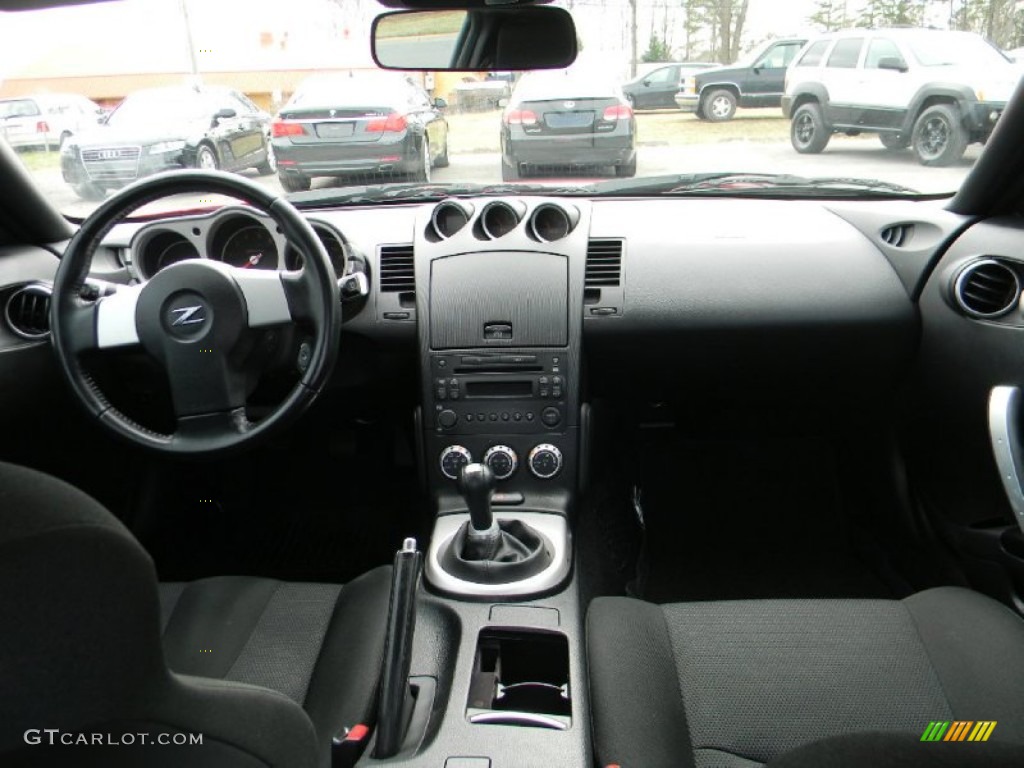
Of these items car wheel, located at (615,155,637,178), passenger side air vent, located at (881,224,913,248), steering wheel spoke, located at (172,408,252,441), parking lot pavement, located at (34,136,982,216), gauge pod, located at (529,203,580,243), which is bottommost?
steering wheel spoke, located at (172,408,252,441)

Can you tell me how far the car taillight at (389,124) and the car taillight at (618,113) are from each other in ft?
2.44

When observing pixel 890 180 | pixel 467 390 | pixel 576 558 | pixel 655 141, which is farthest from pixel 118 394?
pixel 890 180

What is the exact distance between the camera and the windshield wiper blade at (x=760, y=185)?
2.97m

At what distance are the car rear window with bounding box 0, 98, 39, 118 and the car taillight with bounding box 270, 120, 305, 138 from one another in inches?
33.3

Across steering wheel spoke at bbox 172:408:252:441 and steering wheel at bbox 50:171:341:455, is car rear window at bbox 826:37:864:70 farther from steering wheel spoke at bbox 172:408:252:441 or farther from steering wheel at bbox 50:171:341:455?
steering wheel spoke at bbox 172:408:252:441

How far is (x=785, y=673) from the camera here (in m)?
1.98

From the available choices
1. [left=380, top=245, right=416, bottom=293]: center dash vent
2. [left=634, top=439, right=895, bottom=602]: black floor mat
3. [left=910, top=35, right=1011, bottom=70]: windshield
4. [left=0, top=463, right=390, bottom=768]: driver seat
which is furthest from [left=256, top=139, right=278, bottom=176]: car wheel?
[left=0, top=463, right=390, bottom=768]: driver seat

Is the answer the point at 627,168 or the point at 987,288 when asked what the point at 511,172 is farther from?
the point at 987,288

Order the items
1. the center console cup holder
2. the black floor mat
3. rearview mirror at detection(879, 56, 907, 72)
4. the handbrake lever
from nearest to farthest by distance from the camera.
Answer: the handbrake lever, the center console cup holder, rearview mirror at detection(879, 56, 907, 72), the black floor mat

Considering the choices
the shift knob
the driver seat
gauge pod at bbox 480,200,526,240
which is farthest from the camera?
gauge pod at bbox 480,200,526,240

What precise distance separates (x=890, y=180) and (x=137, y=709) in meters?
2.81

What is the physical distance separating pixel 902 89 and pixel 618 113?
3.08 feet

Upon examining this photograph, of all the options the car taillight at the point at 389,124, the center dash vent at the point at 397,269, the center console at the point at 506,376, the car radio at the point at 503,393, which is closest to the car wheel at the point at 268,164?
the car taillight at the point at 389,124

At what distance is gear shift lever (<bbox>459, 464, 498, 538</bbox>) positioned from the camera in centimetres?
214
